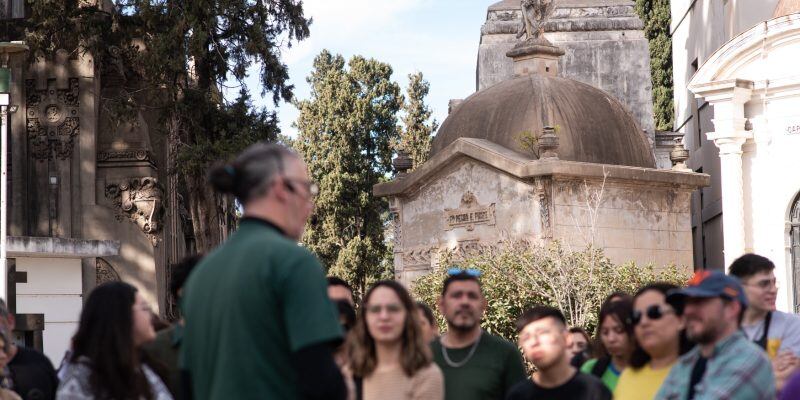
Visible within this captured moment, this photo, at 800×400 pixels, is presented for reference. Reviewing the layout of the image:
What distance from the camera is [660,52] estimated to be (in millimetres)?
47969

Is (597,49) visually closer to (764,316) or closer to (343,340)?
(764,316)

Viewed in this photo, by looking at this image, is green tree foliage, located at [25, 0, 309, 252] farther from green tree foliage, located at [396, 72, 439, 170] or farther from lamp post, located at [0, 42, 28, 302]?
green tree foliage, located at [396, 72, 439, 170]

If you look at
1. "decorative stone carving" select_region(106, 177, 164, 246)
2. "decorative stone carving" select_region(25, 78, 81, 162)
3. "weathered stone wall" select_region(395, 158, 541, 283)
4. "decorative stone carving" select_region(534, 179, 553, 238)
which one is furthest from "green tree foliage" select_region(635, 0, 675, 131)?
"decorative stone carving" select_region(25, 78, 81, 162)

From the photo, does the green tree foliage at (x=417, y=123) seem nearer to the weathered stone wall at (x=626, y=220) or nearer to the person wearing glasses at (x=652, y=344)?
the weathered stone wall at (x=626, y=220)

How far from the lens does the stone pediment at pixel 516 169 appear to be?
25625 millimetres

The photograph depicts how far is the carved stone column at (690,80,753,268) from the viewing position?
2916 centimetres

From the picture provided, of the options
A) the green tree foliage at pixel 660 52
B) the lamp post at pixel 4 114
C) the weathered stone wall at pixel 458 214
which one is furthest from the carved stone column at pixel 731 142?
the green tree foliage at pixel 660 52

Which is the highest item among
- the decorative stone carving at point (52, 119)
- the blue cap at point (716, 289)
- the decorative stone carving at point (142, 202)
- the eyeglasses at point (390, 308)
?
the decorative stone carving at point (52, 119)

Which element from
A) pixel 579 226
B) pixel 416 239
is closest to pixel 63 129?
pixel 416 239

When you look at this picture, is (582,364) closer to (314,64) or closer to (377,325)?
(377,325)

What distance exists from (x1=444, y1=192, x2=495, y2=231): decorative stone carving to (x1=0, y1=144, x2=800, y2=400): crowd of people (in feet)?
48.4

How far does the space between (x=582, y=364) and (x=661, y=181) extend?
1756cm

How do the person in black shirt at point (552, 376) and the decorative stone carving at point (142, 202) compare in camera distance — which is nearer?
the person in black shirt at point (552, 376)

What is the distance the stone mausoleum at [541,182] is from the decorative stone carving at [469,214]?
0.06 ft
